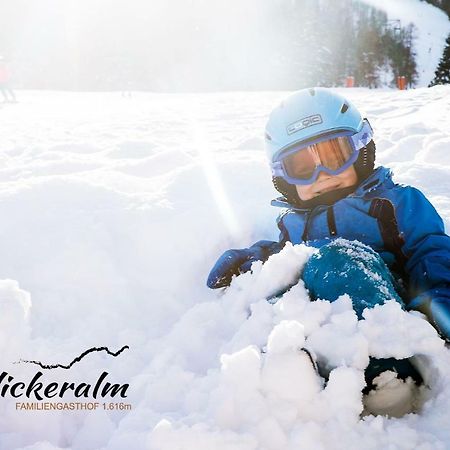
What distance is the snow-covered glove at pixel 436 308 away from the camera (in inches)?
72.9

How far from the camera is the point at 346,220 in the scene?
2830 mm

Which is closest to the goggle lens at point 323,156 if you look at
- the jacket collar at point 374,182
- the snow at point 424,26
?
the jacket collar at point 374,182

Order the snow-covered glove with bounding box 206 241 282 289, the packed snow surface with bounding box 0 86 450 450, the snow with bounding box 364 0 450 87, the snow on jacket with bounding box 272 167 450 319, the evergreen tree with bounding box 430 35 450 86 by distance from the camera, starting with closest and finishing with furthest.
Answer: the packed snow surface with bounding box 0 86 450 450
the snow on jacket with bounding box 272 167 450 319
the snow-covered glove with bounding box 206 241 282 289
the evergreen tree with bounding box 430 35 450 86
the snow with bounding box 364 0 450 87

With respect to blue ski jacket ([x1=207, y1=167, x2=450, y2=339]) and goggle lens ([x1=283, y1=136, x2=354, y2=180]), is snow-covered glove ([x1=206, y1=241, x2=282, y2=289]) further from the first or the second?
goggle lens ([x1=283, y1=136, x2=354, y2=180])

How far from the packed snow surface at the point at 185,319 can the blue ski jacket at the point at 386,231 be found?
46 centimetres

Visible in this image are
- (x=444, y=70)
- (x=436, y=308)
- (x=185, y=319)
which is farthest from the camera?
(x=444, y=70)

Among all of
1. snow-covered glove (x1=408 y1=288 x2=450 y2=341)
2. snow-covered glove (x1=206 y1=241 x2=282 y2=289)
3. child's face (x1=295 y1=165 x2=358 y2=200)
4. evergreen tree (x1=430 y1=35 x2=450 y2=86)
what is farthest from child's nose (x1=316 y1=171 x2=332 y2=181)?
evergreen tree (x1=430 y1=35 x2=450 y2=86)

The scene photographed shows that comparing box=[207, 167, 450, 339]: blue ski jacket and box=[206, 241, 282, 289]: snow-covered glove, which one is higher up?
box=[207, 167, 450, 339]: blue ski jacket

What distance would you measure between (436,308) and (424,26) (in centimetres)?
10854

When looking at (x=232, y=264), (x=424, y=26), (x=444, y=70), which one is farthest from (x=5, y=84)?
(x=424, y=26)

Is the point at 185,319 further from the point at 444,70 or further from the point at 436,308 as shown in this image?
the point at 444,70

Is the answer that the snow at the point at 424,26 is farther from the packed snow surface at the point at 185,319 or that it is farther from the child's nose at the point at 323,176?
the child's nose at the point at 323,176

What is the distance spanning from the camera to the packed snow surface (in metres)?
1.49

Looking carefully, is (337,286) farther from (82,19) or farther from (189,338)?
(82,19)
